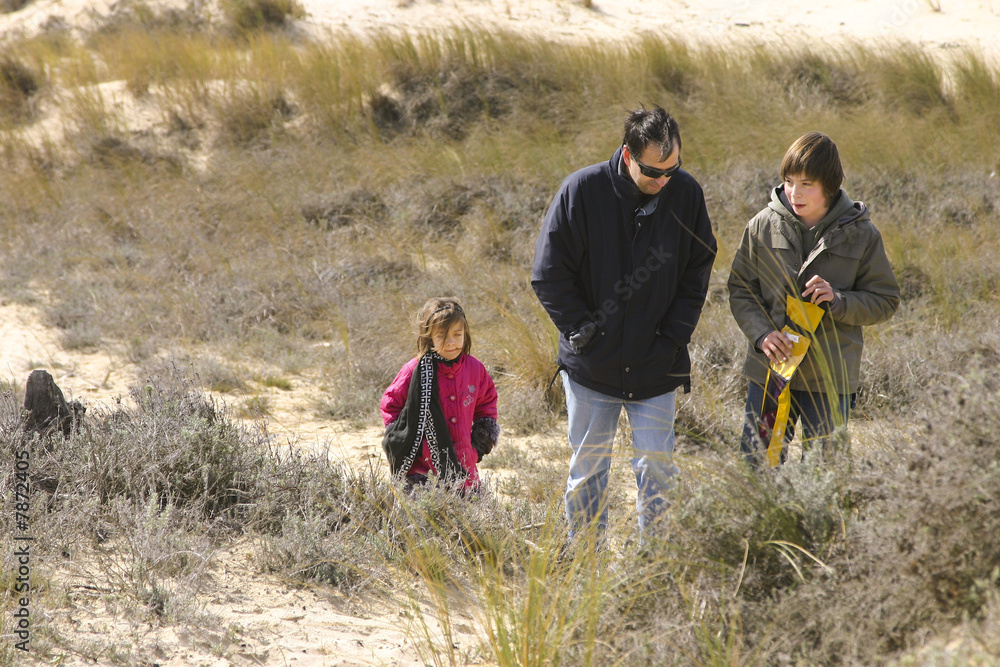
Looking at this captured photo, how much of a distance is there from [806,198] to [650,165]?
23.2 inches

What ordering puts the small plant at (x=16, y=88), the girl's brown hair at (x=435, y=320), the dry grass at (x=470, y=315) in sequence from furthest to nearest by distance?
1. the small plant at (x=16, y=88)
2. the girl's brown hair at (x=435, y=320)
3. the dry grass at (x=470, y=315)

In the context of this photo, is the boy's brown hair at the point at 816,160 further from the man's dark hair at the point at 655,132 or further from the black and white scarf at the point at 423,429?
the black and white scarf at the point at 423,429

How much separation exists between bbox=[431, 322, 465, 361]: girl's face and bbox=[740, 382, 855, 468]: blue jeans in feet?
3.81

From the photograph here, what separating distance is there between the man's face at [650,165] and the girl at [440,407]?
36.1 inches

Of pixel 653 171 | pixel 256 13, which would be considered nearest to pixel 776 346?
pixel 653 171

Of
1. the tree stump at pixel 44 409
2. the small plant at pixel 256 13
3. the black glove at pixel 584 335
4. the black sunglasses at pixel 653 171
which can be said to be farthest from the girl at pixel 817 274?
the small plant at pixel 256 13

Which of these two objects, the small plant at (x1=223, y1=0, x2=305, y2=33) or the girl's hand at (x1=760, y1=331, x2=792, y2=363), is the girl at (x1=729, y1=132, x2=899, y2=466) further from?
the small plant at (x1=223, y1=0, x2=305, y2=33)

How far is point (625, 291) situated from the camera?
2.65 m

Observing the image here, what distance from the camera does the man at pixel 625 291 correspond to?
2.64 m

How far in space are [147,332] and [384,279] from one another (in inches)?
76.4

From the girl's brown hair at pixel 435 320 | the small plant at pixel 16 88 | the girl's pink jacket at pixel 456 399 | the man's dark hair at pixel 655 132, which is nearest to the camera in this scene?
the man's dark hair at pixel 655 132

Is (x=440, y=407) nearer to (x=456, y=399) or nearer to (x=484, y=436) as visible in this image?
(x=456, y=399)

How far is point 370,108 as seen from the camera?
9.91 m

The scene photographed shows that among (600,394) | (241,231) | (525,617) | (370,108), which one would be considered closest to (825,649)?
(525,617)
